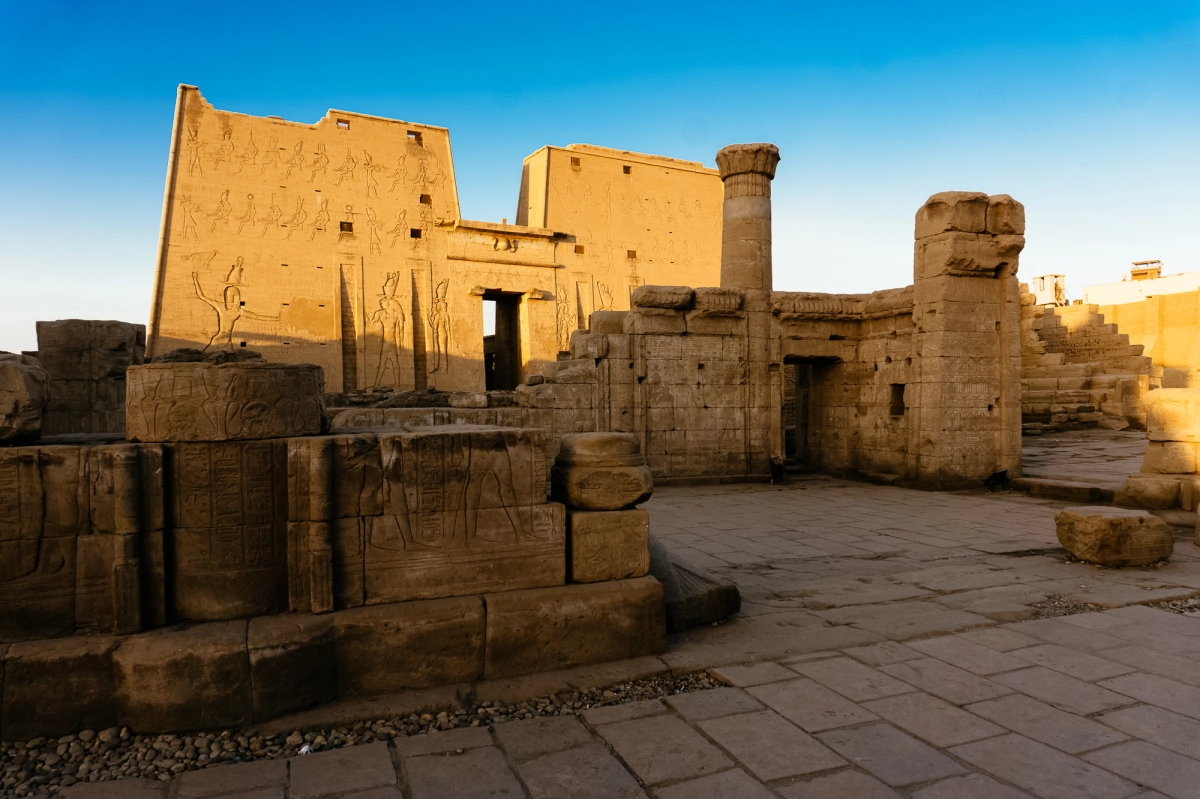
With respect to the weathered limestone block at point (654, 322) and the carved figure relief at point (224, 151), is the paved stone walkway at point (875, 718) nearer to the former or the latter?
the weathered limestone block at point (654, 322)

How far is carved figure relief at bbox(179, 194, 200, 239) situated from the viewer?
701 inches

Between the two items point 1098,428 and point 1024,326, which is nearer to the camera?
point 1098,428

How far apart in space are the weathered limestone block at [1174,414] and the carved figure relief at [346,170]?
18.4 metres

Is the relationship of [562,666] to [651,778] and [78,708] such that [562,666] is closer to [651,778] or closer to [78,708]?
[651,778]

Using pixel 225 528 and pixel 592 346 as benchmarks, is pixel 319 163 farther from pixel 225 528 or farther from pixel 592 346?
pixel 225 528

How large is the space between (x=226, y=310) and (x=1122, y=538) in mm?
18326

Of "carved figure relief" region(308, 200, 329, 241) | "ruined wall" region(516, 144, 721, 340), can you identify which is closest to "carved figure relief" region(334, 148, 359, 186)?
A: "carved figure relief" region(308, 200, 329, 241)

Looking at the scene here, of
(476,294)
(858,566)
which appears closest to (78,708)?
(858,566)

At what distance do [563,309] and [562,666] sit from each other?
1883 cm

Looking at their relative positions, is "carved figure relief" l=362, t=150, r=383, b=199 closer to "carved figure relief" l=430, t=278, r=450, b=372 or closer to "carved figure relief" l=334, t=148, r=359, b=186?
"carved figure relief" l=334, t=148, r=359, b=186

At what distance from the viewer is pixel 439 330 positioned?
20266 millimetres

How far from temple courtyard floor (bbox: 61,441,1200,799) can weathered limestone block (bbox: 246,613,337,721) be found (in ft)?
0.49

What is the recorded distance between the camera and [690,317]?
11.3 meters

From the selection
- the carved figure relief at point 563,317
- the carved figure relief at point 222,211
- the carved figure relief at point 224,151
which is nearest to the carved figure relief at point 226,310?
the carved figure relief at point 222,211
